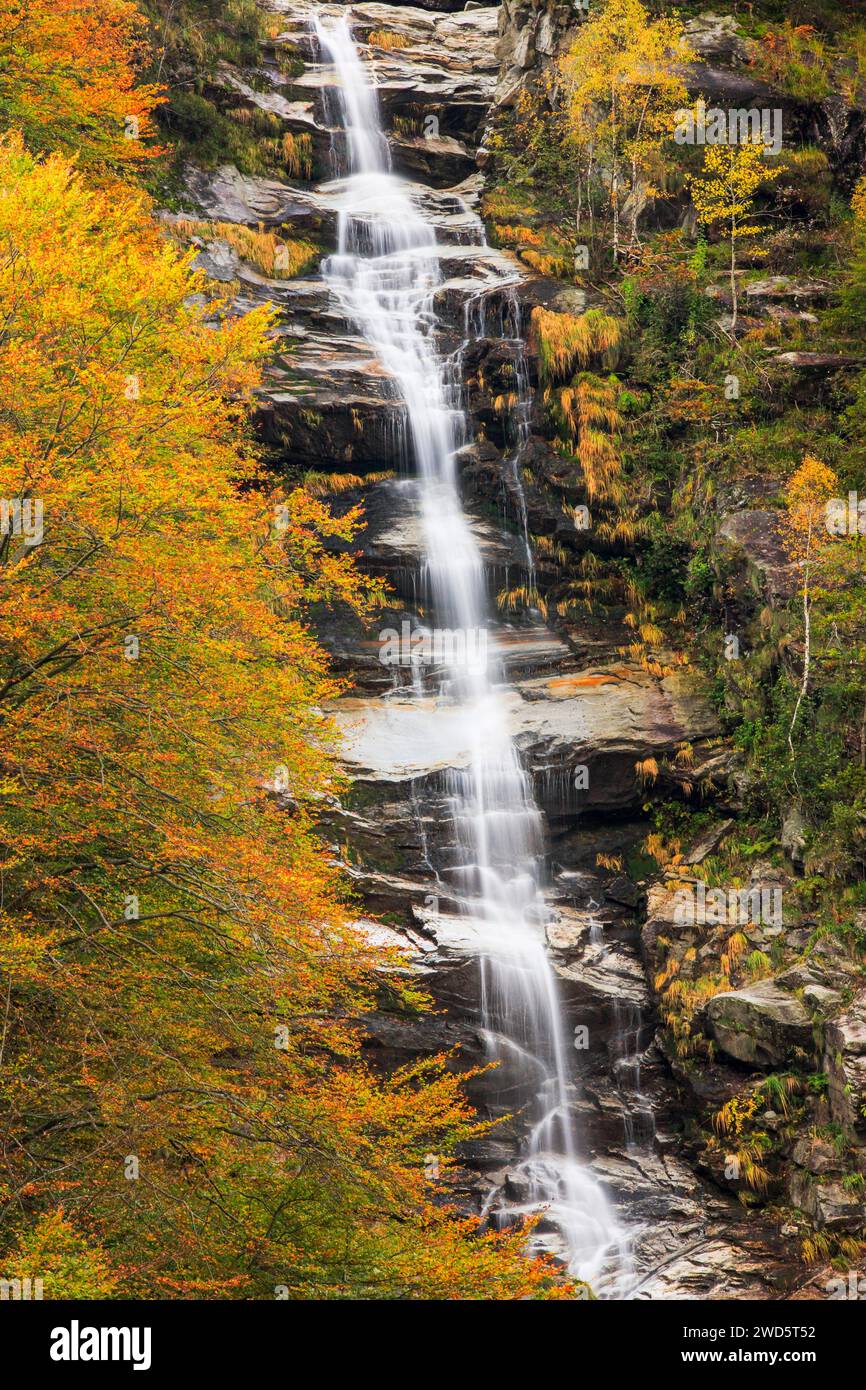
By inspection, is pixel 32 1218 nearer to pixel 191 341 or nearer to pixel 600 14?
pixel 191 341

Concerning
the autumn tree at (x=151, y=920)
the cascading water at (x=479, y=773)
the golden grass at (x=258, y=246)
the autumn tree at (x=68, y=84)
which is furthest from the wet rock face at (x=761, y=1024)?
the golden grass at (x=258, y=246)

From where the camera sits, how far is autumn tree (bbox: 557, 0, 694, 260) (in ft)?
95.3

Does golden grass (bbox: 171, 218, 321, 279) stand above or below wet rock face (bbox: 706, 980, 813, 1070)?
above

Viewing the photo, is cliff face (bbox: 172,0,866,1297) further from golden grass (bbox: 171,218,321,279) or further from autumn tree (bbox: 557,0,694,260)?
autumn tree (bbox: 557,0,694,260)

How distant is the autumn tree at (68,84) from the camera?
23000 mm

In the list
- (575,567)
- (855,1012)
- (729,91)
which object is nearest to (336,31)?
(729,91)

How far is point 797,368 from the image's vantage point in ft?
80.9

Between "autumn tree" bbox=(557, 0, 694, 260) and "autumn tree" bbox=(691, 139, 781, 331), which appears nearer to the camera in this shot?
"autumn tree" bbox=(691, 139, 781, 331)

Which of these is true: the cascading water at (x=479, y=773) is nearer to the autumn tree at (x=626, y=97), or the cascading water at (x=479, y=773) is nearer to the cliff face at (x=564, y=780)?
the cliff face at (x=564, y=780)

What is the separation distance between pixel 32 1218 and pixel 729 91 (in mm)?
30279

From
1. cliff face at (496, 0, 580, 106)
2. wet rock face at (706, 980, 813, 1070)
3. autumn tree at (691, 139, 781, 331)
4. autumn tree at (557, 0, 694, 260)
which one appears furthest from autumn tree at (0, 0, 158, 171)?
wet rock face at (706, 980, 813, 1070)

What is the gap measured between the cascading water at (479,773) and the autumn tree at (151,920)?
4894mm

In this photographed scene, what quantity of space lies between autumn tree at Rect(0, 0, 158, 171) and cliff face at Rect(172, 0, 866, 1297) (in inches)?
134

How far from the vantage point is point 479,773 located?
2086 centimetres
